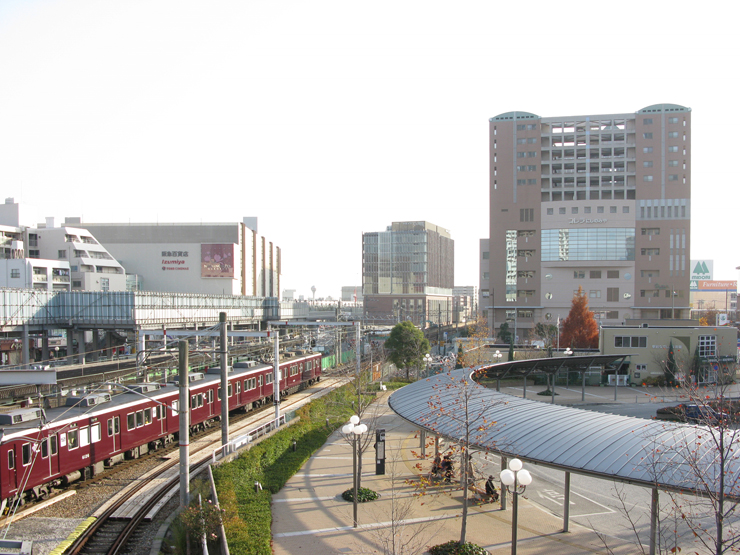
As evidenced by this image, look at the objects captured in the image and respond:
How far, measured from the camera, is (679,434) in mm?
13336

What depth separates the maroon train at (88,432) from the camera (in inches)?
608

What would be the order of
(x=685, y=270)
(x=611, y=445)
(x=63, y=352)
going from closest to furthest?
(x=611, y=445), (x=63, y=352), (x=685, y=270)

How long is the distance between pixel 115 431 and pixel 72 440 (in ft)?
7.21

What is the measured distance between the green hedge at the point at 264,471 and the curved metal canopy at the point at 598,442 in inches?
210

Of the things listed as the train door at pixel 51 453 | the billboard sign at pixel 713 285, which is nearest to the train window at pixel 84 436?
the train door at pixel 51 453

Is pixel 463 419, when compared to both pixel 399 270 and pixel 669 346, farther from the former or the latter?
pixel 399 270

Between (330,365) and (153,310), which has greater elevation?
(153,310)

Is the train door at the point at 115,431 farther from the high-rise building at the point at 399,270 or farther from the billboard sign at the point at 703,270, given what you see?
the billboard sign at the point at 703,270

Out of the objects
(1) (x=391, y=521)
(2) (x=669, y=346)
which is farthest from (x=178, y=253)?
(1) (x=391, y=521)

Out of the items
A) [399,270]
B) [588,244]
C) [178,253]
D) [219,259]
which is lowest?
[399,270]

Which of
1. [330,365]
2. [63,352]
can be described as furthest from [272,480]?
[63,352]

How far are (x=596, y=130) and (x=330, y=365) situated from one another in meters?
55.7

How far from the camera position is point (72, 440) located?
57.4 ft

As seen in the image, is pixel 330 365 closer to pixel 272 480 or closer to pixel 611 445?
pixel 272 480
